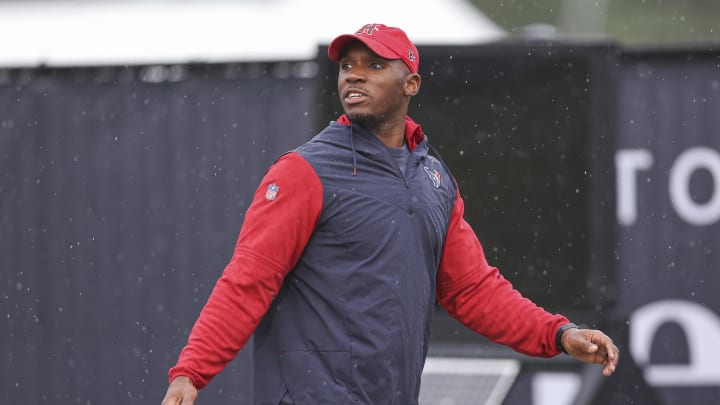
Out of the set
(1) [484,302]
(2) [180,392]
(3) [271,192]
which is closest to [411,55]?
(3) [271,192]

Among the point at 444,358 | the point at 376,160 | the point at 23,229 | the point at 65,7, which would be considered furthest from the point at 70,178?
the point at 65,7

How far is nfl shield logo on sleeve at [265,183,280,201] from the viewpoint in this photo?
3.40 meters

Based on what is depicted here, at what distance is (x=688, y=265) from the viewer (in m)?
8.55

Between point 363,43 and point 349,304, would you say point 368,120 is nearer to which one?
point 363,43

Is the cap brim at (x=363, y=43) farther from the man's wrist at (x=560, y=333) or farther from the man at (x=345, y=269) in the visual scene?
the man's wrist at (x=560, y=333)

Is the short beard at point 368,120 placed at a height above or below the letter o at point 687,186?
above

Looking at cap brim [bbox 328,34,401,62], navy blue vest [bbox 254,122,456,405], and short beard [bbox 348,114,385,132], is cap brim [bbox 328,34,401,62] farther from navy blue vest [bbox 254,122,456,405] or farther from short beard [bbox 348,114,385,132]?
navy blue vest [bbox 254,122,456,405]

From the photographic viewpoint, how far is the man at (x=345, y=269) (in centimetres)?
335

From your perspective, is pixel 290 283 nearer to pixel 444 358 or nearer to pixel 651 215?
pixel 444 358

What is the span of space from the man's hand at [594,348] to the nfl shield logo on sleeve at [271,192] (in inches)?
41.0

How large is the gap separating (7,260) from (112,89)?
159 cm

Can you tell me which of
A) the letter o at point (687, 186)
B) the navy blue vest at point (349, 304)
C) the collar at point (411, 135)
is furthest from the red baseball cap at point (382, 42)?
the letter o at point (687, 186)

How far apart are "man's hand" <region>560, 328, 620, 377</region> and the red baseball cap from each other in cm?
98

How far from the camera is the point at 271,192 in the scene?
11.2ft
